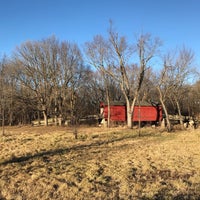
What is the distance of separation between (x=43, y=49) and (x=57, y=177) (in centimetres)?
2442

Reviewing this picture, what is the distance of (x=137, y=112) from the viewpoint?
28266 millimetres

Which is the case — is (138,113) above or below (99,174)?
above

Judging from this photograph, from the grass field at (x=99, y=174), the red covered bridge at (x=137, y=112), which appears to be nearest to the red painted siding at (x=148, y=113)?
the red covered bridge at (x=137, y=112)

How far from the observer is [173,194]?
207 inches

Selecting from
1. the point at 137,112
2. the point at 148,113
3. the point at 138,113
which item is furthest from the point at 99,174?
the point at 148,113

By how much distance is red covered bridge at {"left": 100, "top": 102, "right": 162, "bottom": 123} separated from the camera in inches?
1096

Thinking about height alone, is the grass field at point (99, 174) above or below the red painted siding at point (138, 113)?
below

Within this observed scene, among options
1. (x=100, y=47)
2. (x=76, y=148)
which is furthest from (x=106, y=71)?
(x=76, y=148)

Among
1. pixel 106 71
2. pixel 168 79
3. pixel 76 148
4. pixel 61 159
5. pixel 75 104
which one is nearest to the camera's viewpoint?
pixel 61 159

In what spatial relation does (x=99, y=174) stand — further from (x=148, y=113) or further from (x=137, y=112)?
(x=148, y=113)

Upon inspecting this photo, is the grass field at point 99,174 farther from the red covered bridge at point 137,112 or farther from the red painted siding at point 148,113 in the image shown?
the red painted siding at point 148,113

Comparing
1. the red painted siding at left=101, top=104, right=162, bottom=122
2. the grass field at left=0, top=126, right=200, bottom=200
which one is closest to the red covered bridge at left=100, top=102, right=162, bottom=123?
the red painted siding at left=101, top=104, right=162, bottom=122

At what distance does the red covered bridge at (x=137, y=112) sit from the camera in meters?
27.8

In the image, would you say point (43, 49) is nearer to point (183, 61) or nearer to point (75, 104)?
point (75, 104)
